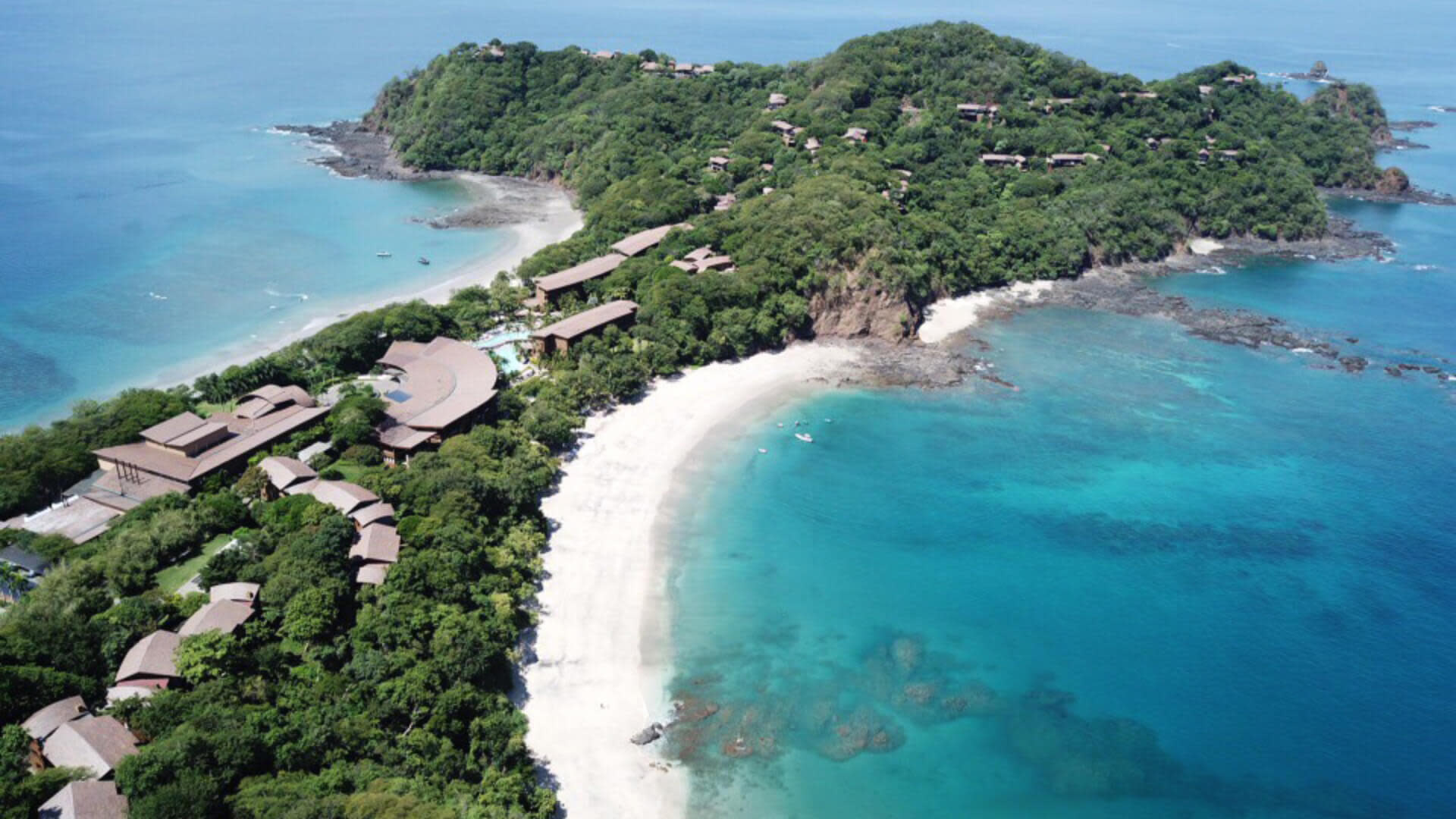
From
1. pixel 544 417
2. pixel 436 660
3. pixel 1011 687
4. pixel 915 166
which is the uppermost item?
pixel 915 166

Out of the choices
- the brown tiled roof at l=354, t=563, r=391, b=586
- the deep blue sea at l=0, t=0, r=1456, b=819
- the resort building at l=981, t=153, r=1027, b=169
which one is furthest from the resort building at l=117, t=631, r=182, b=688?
the resort building at l=981, t=153, r=1027, b=169

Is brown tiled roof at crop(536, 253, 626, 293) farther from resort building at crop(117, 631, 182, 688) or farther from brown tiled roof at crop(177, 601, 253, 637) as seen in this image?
resort building at crop(117, 631, 182, 688)

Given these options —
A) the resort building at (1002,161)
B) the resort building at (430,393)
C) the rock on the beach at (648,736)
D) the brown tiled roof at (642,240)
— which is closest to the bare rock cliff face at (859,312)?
the brown tiled roof at (642,240)

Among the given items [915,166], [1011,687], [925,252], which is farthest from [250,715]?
[915,166]

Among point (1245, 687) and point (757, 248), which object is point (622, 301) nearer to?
point (757, 248)

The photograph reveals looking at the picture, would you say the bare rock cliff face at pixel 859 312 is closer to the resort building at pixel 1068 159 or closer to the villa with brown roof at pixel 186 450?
the villa with brown roof at pixel 186 450

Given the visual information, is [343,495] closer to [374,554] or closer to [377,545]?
[377,545]
